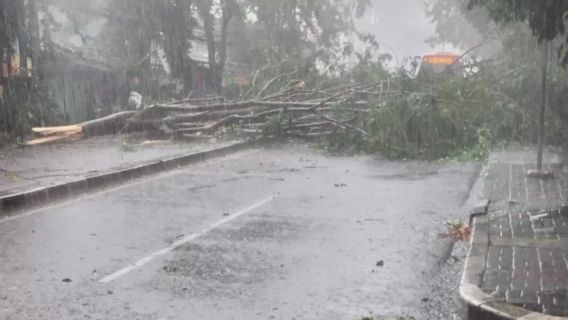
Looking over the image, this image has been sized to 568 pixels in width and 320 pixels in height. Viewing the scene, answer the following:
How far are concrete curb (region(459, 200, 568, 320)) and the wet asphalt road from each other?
376 millimetres

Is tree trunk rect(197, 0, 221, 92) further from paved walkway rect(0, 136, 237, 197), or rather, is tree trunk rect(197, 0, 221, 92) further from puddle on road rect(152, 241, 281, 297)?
puddle on road rect(152, 241, 281, 297)

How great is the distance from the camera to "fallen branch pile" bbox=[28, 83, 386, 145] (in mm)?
18328

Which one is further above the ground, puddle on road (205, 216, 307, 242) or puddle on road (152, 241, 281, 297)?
puddle on road (152, 241, 281, 297)

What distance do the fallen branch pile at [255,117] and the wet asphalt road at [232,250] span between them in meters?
6.67

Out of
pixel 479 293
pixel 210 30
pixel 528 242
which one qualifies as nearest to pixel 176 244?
pixel 479 293

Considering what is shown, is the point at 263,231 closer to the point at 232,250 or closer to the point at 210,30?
the point at 232,250

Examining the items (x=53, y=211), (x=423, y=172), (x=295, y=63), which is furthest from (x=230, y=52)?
(x=53, y=211)

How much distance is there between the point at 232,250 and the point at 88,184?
501cm

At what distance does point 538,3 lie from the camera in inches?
312

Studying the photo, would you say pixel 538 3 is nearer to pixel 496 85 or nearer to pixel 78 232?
pixel 78 232

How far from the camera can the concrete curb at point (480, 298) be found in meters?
4.56

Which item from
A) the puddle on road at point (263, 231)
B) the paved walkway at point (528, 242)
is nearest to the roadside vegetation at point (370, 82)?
the paved walkway at point (528, 242)

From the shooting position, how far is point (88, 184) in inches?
438

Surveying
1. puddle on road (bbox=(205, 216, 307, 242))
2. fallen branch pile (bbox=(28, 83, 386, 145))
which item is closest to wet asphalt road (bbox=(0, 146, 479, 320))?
puddle on road (bbox=(205, 216, 307, 242))
